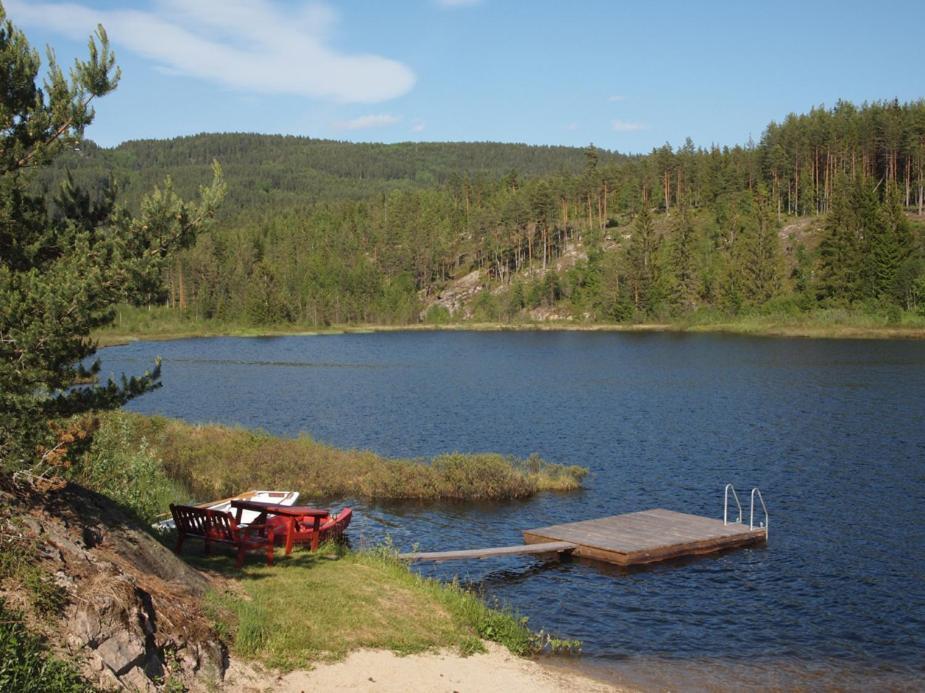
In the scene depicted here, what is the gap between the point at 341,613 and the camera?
1559 centimetres

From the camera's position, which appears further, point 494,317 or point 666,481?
point 494,317

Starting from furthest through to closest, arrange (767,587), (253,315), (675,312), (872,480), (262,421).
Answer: (253,315) → (675,312) → (262,421) → (872,480) → (767,587)

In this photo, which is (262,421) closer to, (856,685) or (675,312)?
(856,685)

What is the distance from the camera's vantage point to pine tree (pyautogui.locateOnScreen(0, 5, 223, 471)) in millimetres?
12594

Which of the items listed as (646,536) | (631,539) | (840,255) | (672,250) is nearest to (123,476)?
(631,539)

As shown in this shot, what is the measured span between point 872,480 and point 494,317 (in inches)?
5203

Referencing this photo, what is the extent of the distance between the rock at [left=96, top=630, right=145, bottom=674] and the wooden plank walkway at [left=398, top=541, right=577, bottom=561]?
11.0 m

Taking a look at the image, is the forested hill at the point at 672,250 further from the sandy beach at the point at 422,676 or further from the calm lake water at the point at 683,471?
the sandy beach at the point at 422,676

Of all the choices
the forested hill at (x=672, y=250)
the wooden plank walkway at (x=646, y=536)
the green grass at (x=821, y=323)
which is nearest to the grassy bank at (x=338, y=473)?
the wooden plank walkway at (x=646, y=536)

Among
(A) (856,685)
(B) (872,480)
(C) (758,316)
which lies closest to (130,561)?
(A) (856,685)

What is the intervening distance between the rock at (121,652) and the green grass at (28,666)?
55 centimetres

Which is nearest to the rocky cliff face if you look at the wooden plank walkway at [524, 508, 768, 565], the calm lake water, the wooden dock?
the calm lake water

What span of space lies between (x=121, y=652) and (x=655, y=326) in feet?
431

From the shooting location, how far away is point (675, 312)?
141m
